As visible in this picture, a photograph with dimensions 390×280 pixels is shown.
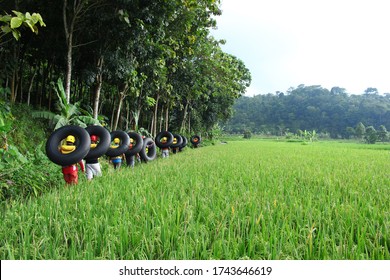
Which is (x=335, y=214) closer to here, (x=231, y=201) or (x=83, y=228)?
(x=231, y=201)

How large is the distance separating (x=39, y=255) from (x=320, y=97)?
79138 mm

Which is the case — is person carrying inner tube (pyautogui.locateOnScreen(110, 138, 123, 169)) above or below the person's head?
below

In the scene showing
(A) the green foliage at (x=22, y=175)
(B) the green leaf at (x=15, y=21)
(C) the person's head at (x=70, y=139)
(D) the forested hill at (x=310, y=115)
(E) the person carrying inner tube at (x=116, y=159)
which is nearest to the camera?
(B) the green leaf at (x=15, y=21)

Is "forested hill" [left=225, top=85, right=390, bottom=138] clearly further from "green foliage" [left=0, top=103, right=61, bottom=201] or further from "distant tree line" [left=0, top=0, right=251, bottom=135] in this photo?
"green foliage" [left=0, top=103, right=61, bottom=201]

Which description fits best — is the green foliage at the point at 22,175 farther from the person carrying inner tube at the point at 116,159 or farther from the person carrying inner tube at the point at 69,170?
the person carrying inner tube at the point at 116,159

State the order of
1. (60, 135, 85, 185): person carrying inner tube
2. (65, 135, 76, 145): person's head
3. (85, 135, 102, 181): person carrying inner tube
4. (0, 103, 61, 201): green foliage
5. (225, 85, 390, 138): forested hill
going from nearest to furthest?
(0, 103, 61, 201): green foliage, (60, 135, 85, 185): person carrying inner tube, (65, 135, 76, 145): person's head, (85, 135, 102, 181): person carrying inner tube, (225, 85, 390, 138): forested hill

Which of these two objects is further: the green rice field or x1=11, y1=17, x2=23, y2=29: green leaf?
x1=11, y1=17, x2=23, y2=29: green leaf

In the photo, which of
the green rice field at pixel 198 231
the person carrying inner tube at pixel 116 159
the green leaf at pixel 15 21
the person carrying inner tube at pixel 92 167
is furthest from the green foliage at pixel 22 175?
the green leaf at pixel 15 21

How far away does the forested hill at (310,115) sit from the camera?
2312 inches

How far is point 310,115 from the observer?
210 ft

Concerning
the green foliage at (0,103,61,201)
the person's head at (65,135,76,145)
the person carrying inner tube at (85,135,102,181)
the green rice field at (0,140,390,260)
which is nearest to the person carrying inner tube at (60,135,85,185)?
the person's head at (65,135,76,145)

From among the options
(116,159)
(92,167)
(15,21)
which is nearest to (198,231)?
(15,21)

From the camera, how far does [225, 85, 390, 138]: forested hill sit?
2312 inches

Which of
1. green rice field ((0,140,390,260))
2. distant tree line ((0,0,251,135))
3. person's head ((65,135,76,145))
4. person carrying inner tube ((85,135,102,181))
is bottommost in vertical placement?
green rice field ((0,140,390,260))
